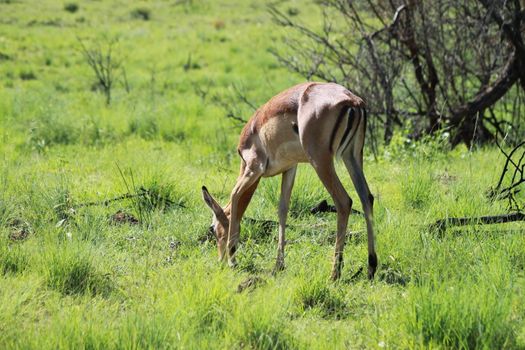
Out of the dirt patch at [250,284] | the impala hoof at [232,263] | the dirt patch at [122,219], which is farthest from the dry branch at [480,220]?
the dirt patch at [122,219]

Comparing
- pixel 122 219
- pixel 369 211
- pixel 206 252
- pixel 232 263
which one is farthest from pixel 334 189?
pixel 122 219

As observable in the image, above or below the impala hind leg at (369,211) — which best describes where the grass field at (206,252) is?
below

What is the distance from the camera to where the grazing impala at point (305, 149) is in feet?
15.7

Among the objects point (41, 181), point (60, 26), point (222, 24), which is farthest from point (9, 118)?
point (222, 24)

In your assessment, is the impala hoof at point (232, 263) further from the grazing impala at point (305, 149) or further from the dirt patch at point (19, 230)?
the dirt patch at point (19, 230)

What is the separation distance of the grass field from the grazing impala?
25cm

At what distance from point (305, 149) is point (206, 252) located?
1.16 m

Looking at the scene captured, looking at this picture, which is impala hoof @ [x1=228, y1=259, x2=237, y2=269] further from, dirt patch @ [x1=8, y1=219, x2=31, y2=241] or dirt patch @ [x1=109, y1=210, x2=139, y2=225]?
dirt patch @ [x1=8, y1=219, x2=31, y2=241]

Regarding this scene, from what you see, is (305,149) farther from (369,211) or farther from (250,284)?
(250,284)

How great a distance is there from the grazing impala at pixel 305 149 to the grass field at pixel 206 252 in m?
0.25

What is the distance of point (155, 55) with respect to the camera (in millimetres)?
18109

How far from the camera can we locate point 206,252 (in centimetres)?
539

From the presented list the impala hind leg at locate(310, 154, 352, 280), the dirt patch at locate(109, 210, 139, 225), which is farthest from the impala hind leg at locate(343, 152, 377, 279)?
the dirt patch at locate(109, 210, 139, 225)

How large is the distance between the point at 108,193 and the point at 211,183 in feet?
3.67
